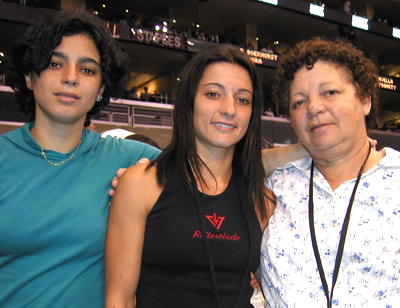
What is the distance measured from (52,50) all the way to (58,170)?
51cm

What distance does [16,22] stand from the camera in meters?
12.0

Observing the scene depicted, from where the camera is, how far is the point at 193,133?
1692 mm

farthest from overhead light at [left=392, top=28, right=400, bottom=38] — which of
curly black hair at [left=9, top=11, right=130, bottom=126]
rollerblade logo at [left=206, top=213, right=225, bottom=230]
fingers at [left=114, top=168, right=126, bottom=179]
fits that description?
fingers at [left=114, top=168, right=126, bottom=179]

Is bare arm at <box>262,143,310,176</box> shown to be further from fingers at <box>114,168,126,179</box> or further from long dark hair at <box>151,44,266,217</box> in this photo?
fingers at <box>114,168,126,179</box>

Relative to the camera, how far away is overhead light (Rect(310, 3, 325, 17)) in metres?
17.1

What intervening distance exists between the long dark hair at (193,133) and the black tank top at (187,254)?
0.09 meters

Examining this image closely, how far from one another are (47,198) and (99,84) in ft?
1.90

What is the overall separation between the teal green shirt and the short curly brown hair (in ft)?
3.35

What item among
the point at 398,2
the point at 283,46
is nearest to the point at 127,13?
the point at 283,46

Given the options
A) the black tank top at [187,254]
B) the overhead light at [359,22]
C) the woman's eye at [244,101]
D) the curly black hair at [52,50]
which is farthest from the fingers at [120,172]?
the overhead light at [359,22]

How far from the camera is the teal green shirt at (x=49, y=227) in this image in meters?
1.40

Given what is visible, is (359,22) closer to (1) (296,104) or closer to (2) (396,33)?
(2) (396,33)

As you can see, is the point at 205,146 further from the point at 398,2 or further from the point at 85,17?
the point at 398,2

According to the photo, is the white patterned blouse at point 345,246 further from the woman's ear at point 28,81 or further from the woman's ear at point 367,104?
the woman's ear at point 28,81
